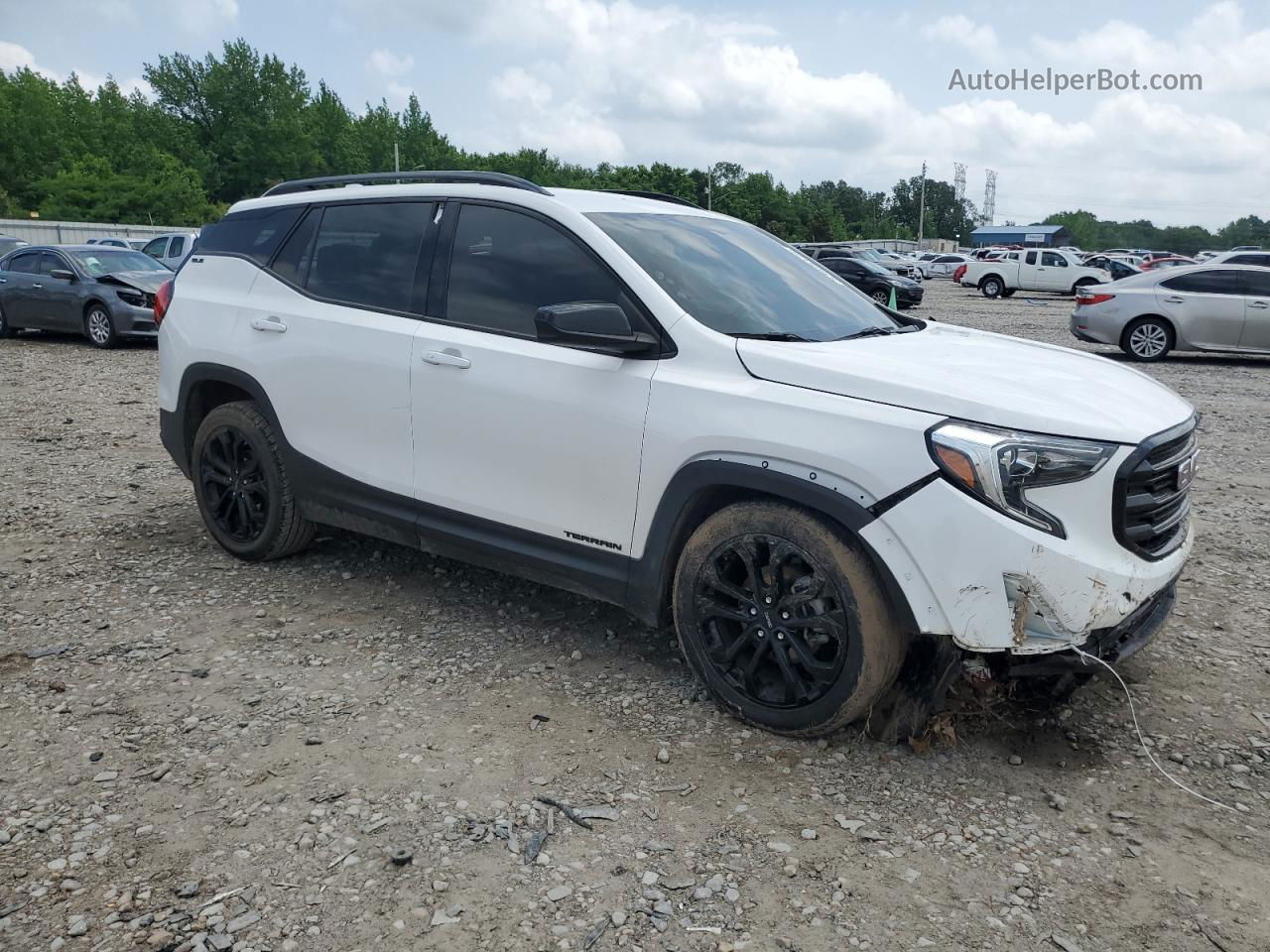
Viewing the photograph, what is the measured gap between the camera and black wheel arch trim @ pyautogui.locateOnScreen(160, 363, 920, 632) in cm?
325

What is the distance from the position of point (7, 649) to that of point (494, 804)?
2437 millimetres

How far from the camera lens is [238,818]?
3.06 meters

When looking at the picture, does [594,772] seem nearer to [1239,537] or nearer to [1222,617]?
[1222,617]

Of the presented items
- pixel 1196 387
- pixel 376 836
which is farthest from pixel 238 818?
pixel 1196 387

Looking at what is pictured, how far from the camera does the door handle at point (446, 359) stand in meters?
4.08

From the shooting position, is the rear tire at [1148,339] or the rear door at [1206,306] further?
the rear tire at [1148,339]

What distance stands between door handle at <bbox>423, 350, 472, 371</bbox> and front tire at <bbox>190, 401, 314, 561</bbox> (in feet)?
3.90

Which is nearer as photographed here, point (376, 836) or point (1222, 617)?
point (376, 836)

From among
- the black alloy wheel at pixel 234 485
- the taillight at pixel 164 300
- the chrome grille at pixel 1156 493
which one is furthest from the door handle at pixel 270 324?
the chrome grille at pixel 1156 493

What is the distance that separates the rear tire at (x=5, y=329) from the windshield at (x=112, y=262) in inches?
73.1

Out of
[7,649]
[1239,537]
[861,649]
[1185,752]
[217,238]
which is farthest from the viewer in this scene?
[1239,537]

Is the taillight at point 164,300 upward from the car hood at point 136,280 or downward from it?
upward

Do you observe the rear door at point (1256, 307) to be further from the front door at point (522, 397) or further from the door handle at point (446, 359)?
the door handle at point (446, 359)

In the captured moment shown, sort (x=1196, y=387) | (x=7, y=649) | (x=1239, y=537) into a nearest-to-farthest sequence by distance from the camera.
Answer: (x=7, y=649)
(x=1239, y=537)
(x=1196, y=387)
